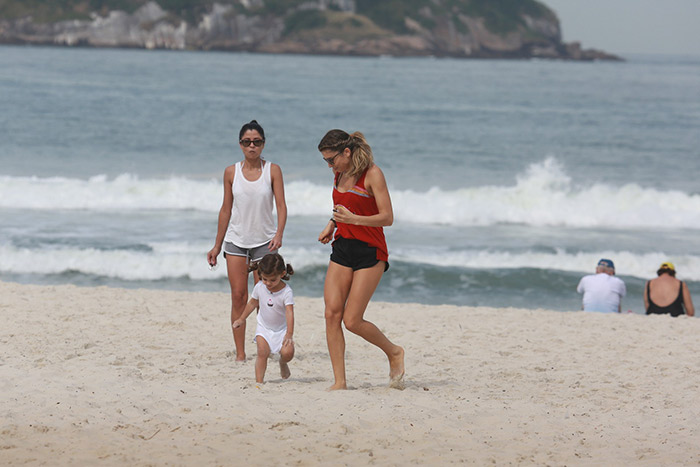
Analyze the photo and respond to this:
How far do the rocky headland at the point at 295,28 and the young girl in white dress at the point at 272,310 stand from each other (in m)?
140

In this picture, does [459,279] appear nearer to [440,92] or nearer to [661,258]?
[661,258]

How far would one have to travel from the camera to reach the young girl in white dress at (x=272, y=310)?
5195mm

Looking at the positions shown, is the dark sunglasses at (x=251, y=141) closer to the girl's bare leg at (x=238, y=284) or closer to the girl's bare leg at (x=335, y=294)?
the girl's bare leg at (x=238, y=284)

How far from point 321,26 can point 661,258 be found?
473 ft

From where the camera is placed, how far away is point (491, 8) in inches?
7087

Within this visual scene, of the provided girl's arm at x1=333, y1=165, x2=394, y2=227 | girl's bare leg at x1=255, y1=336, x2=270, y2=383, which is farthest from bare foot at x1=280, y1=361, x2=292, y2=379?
girl's arm at x1=333, y1=165, x2=394, y2=227

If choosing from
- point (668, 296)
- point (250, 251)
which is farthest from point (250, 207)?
point (668, 296)

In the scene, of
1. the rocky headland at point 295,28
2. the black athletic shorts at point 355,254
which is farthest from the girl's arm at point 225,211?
the rocky headland at point 295,28

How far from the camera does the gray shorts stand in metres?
5.76

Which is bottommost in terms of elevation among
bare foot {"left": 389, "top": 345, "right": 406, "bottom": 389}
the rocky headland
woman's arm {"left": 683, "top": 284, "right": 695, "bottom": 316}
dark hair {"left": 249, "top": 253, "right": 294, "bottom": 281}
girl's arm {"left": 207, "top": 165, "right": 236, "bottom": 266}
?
bare foot {"left": 389, "top": 345, "right": 406, "bottom": 389}

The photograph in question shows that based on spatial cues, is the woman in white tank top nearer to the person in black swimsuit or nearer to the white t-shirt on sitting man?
the white t-shirt on sitting man

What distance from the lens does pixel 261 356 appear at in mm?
5434

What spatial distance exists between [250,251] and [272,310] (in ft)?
2.05

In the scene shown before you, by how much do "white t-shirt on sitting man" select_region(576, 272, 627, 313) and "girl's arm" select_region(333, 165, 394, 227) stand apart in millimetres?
5440
